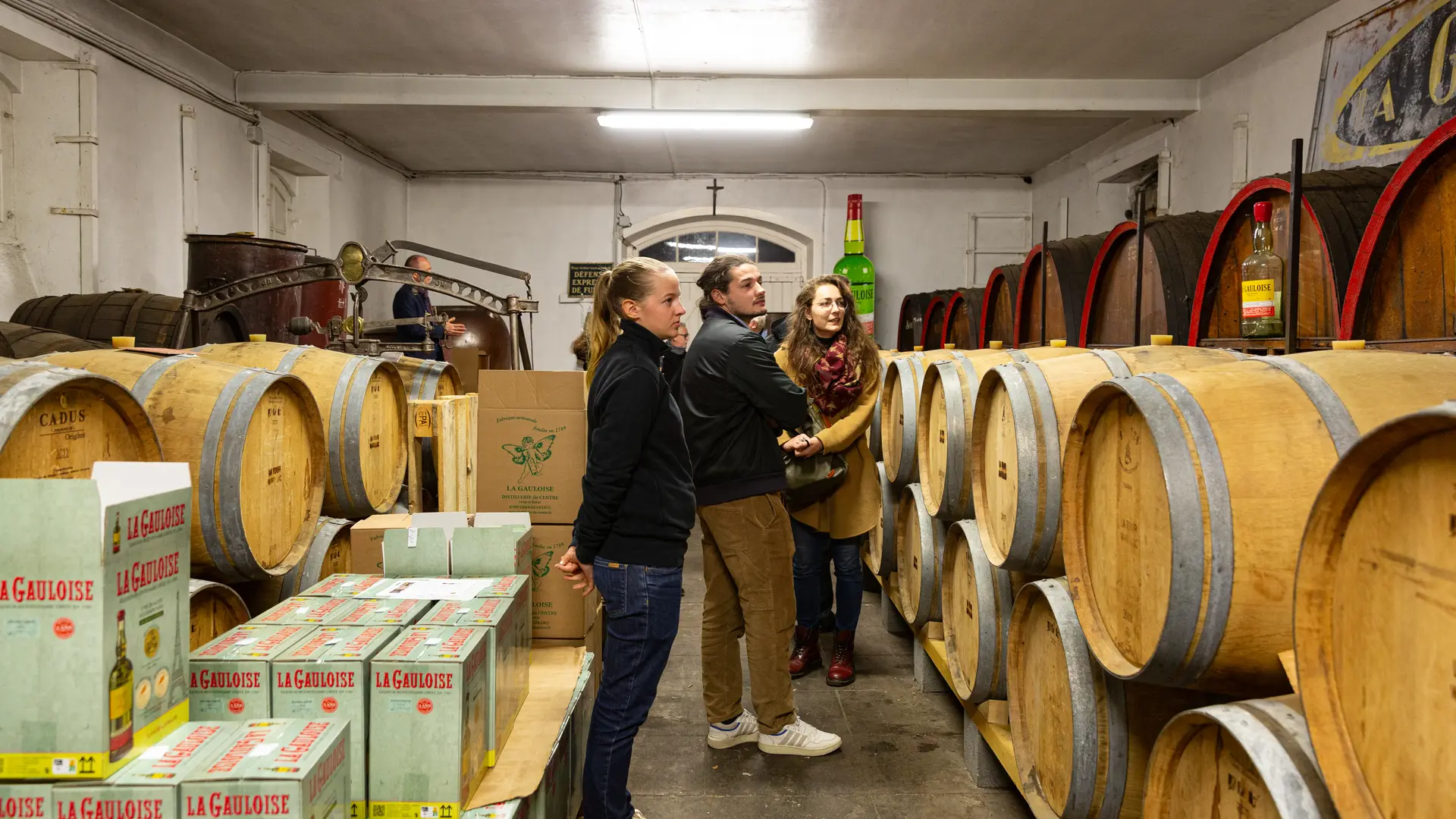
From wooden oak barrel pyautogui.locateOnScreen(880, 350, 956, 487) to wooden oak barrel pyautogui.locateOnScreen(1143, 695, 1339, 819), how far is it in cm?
204

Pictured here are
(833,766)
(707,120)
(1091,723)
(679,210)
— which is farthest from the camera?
(679,210)

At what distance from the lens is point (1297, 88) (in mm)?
4938

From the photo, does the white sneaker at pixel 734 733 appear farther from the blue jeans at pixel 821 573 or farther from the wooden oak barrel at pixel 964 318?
the wooden oak barrel at pixel 964 318

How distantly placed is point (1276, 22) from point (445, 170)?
25.1 ft

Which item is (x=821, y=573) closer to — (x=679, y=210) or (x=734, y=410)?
(x=734, y=410)

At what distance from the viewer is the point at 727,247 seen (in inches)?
385

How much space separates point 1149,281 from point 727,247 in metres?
6.93

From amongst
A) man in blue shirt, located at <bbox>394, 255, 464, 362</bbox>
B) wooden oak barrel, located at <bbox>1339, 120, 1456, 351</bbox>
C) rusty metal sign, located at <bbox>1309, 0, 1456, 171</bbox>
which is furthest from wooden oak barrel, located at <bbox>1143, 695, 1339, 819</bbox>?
man in blue shirt, located at <bbox>394, 255, 464, 362</bbox>

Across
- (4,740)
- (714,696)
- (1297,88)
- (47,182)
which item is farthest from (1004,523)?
(47,182)

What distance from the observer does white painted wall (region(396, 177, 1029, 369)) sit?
9.45 metres

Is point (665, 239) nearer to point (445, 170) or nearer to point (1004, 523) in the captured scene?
point (445, 170)

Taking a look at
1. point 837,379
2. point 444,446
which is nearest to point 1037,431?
point 837,379

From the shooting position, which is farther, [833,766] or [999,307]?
[999,307]

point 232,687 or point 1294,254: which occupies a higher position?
point 1294,254
